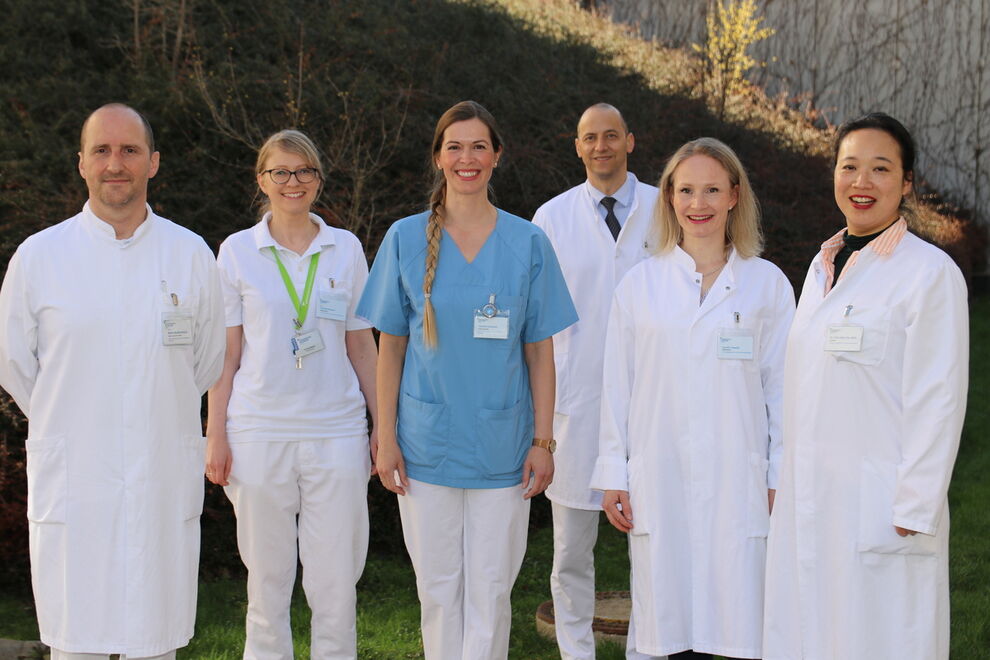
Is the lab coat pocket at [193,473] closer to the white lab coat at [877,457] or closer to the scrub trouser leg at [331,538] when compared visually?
the scrub trouser leg at [331,538]

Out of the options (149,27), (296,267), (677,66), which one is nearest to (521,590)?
(296,267)

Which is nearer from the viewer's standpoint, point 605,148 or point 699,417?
point 699,417

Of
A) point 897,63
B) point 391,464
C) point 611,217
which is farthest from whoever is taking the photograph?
point 897,63

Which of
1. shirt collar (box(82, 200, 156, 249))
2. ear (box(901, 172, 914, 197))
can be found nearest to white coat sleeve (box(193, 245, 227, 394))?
shirt collar (box(82, 200, 156, 249))

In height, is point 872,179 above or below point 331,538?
above

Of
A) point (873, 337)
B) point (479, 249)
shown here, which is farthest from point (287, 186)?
point (873, 337)

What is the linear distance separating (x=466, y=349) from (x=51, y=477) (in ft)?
4.46

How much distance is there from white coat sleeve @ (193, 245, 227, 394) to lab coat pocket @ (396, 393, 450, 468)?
706 millimetres

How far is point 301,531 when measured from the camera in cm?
391

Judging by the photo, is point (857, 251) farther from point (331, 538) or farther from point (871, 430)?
point (331, 538)

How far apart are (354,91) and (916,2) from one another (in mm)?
8634

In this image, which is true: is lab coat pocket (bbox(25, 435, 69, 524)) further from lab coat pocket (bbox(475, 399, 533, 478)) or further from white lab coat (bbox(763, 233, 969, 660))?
white lab coat (bbox(763, 233, 969, 660))

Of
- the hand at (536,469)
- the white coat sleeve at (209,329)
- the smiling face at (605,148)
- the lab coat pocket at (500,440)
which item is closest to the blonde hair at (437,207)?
the lab coat pocket at (500,440)

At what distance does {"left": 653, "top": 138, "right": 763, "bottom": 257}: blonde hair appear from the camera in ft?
12.0
